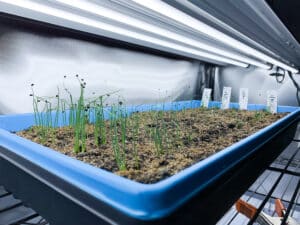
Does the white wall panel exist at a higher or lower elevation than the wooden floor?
higher

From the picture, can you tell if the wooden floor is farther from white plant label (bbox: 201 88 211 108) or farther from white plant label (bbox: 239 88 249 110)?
white plant label (bbox: 201 88 211 108)

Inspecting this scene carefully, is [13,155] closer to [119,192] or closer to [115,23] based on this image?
[119,192]

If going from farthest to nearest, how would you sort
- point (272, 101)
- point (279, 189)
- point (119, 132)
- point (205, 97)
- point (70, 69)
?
point (279, 189) → point (205, 97) → point (272, 101) → point (70, 69) → point (119, 132)

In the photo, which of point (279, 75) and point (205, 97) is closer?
point (205, 97)

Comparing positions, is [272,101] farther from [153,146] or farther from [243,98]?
[153,146]

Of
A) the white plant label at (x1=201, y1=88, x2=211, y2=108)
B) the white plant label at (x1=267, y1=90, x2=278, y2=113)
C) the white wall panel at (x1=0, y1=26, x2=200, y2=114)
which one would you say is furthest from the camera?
the white plant label at (x1=201, y1=88, x2=211, y2=108)

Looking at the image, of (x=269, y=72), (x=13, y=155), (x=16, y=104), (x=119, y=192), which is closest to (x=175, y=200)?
(x=119, y=192)

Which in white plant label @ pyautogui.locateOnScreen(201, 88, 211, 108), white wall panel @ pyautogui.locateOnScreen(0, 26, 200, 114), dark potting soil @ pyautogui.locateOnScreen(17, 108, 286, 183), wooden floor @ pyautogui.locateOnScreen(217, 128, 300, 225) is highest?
white wall panel @ pyautogui.locateOnScreen(0, 26, 200, 114)

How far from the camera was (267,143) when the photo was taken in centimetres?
75

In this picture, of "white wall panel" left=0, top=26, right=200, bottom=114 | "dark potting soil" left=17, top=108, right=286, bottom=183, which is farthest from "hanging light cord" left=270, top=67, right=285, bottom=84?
"dark potting soil" left=17, top=108, right=286, bottom=183

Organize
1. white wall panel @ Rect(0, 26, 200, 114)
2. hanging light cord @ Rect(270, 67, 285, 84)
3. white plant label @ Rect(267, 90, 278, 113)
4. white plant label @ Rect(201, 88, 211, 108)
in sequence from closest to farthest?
white wall panel @ Rect(0, 26, 200, 114)
white plant label @ Rect(267, 90, 278, 113)
white plant label @ Rect(201, 88, 211, 108)
hanging light cord @ Rect(270, 67, 285, 84)

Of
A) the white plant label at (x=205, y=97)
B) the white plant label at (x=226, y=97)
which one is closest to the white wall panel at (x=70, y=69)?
the white plant label at (x=205, y=97)

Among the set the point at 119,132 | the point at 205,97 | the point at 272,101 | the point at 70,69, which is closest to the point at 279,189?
the point at 272,101

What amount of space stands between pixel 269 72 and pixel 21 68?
65.2 inches
